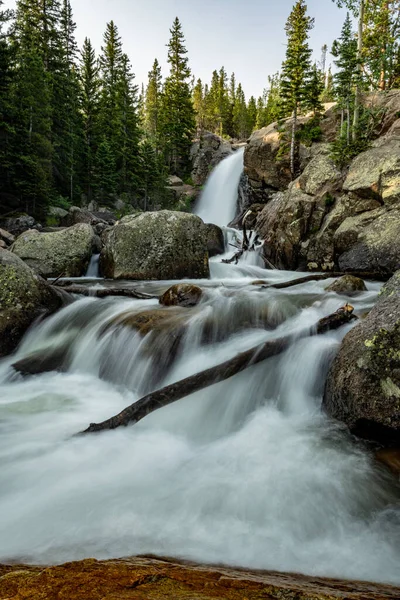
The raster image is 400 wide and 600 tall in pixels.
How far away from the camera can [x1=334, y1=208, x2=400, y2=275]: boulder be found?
29.9 ft

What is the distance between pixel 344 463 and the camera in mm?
2898

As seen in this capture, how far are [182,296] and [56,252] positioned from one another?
616cm

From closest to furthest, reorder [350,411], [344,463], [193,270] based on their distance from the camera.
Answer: [344,463] → [350,411] → [193,270]

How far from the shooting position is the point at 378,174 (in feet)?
35.0

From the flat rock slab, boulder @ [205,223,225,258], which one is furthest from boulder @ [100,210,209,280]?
the flat rock slab

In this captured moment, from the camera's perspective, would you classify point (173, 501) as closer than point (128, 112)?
Yes

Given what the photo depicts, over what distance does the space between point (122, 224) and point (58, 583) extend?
10462mm

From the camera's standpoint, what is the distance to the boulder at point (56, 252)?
34.2 feet

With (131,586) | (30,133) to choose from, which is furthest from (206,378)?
(30,133)

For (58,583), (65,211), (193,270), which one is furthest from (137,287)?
(65,211)

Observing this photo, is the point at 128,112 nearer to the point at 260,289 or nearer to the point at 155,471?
the point at 260,289

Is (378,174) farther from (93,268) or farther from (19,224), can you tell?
(19,224)

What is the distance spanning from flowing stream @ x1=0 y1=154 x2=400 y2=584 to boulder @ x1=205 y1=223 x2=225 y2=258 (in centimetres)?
948

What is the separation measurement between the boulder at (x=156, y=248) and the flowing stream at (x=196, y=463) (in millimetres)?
4488
